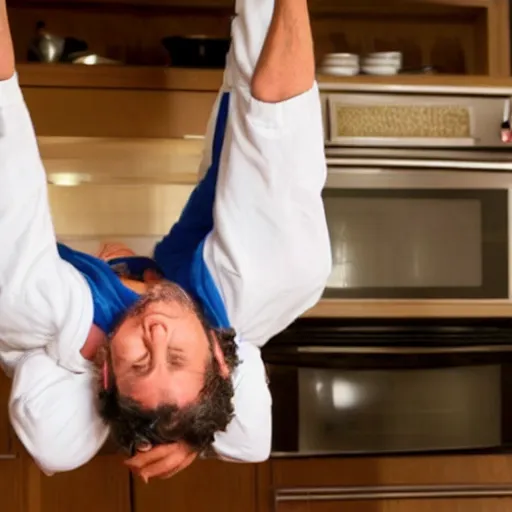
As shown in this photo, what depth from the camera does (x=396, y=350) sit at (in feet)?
5.72

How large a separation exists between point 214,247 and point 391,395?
986 millimetres

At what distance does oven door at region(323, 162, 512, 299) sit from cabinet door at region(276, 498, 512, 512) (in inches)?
17.2

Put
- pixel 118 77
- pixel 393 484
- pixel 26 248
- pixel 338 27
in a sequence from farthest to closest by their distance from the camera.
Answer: pixel 338 27, pixel 393 484, pixel 118 77, pixel 26 248

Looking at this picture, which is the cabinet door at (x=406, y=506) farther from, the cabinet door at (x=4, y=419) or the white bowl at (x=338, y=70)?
the white bowl at (x=338, y=70)

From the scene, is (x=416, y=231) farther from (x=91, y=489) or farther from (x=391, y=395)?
(x=91, y=489)

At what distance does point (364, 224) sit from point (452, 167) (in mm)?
208

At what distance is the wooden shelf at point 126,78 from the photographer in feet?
5.51

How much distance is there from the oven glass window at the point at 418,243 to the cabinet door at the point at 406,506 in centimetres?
44

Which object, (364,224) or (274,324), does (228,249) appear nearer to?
(274,324)

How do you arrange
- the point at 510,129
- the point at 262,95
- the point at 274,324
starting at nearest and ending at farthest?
the point at 262,95 < the point at 274,324 < the point at 510,129

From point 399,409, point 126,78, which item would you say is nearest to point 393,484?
point 399,409

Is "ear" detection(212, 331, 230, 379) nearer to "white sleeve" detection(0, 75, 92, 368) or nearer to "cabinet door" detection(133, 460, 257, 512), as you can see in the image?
"white sleeve" detection(0, 75, 92, 368)

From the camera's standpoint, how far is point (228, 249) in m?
0.87

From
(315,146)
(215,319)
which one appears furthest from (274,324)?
(315,146)
